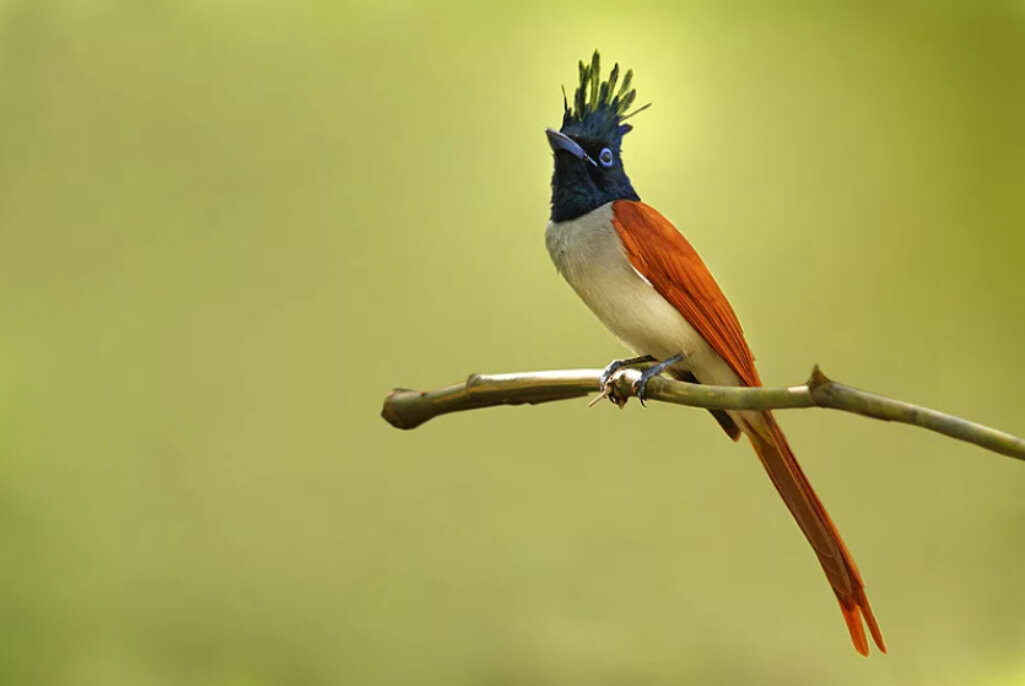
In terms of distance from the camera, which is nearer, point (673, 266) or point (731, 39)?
point (673, 266)

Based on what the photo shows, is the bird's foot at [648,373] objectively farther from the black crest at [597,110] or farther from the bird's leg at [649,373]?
the black crest at [597,110]

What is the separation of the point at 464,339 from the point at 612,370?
37 cm

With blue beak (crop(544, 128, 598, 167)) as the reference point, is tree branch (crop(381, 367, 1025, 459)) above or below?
below

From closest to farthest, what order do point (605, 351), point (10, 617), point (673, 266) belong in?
point (673, 266), point (605, 351), point (10, 617)

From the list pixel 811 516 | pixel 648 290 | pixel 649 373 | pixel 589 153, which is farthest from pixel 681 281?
pixel 811 516

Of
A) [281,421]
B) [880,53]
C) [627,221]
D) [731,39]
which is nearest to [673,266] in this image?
[627,221]

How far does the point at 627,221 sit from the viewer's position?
62.9 inches

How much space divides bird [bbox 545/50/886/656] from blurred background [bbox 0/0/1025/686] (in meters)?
0.07

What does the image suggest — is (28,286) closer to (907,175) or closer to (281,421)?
(281,421)

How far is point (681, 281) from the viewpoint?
1.59m

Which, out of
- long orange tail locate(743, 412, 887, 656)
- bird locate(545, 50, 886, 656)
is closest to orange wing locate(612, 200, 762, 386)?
bird locate(545, 50, 886, 656)

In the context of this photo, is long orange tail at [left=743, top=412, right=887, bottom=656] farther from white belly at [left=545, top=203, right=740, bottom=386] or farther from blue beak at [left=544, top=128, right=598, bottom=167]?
blue beak at [left=544, top=128, right=598, bottom=167]

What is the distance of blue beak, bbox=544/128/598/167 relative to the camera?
161 centimetres

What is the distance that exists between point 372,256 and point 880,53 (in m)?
1.08
